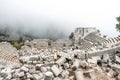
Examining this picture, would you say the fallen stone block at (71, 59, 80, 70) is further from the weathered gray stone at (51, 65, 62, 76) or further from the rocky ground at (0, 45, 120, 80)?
the weathered gray stone at (51, 65, 62, 76)

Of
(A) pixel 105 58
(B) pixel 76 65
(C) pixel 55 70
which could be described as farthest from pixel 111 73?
(C) pixel 55 70

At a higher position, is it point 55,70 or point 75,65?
point 75,65

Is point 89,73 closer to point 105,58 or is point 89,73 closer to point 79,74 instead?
point 79,74

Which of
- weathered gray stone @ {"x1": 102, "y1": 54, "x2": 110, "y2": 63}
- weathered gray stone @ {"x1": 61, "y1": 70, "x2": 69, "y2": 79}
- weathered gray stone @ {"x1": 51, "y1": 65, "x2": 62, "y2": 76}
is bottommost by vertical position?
weathered gray stone @ {"x1": 61, "y1": 70, "x2": 69, "y2": 79}

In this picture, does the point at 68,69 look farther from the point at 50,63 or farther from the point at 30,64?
the point at 30,64

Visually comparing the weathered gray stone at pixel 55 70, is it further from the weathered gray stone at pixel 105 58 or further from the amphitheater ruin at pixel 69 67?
the weathered gray stone at pixel 105 58

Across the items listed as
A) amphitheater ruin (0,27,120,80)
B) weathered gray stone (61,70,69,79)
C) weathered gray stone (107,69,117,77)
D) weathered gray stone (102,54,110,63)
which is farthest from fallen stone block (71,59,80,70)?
weathered gray stone (102,54,110,63)

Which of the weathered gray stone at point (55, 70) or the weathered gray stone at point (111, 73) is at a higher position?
the weathered gray stone at point (55, 70)

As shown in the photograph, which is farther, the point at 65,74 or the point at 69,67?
the point at 69,67

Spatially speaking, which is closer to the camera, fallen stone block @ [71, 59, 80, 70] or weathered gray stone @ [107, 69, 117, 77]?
fallen stone block @ [71, 59, 80, 70]

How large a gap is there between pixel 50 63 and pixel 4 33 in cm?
8513

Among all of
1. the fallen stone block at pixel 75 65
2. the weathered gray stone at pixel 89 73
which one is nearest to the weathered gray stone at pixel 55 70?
the fallen stone block at pixel 75 65

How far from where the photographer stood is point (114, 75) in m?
19.0

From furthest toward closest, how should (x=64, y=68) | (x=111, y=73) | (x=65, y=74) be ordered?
(x=111, y=73)
(x=64, y=68)
(x=65, y=74)
